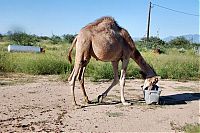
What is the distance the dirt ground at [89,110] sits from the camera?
7.44 meters

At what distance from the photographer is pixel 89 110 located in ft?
29.6

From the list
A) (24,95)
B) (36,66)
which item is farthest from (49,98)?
(36,66)

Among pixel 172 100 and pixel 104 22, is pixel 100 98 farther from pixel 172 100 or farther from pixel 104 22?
pixel 172 100

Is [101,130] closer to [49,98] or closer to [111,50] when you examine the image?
[111,50]

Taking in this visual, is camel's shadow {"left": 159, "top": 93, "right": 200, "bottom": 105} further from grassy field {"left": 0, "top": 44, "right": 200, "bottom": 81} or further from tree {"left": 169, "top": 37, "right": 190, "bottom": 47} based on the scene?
tree {"left": 169, "top": 37, "right": 190, "bottom": 47}

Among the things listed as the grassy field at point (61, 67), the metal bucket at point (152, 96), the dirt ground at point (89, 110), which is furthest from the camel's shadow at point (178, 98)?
the grassy field at point (61, 67)

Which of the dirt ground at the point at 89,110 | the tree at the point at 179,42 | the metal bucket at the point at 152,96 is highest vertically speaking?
the tree at the point at 179,42

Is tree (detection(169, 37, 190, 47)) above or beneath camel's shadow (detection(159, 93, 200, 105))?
above

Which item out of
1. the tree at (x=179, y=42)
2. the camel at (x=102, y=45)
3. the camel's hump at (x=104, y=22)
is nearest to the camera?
the camel at (x=102, y=45)

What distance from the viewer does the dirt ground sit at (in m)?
7.44

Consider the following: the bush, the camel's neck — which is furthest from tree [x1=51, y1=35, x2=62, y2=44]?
the camel's neck

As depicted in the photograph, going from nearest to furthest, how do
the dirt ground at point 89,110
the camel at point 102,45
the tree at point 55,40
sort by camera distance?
the dirt ground at point 89,110 < the camel at point 102,45 < the tree at point 55,40

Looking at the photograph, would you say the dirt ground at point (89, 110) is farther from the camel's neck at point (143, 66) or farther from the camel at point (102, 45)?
the camel's neck at point (143, 66)

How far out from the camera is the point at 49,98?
1054cm
